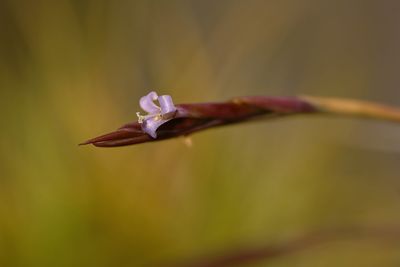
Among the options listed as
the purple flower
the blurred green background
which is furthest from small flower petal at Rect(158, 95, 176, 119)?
the blurred green background

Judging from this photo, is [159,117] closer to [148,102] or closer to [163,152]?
[148,102]

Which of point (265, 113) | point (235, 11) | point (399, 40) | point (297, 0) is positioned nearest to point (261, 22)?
point (235, 11)

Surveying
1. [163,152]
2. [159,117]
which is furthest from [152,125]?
[163,152]

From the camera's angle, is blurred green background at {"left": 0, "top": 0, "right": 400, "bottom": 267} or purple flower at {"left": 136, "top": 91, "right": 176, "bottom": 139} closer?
purple flower at {"left": 136, "top": 91, "right": 176, "bottom": 139}

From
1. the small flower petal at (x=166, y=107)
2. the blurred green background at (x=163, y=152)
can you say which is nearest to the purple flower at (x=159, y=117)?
the small flower petal at (x=166, y=107)

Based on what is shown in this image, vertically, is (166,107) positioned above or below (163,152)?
below

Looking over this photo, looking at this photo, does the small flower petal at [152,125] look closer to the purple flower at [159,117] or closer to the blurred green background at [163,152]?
the purple flower at [159,117]

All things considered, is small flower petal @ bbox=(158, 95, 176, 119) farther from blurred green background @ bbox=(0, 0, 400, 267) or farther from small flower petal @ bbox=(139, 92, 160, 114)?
blurred green background @ bbox=(0, 0, 400, 267)

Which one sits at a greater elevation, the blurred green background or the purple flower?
the blurred green background
